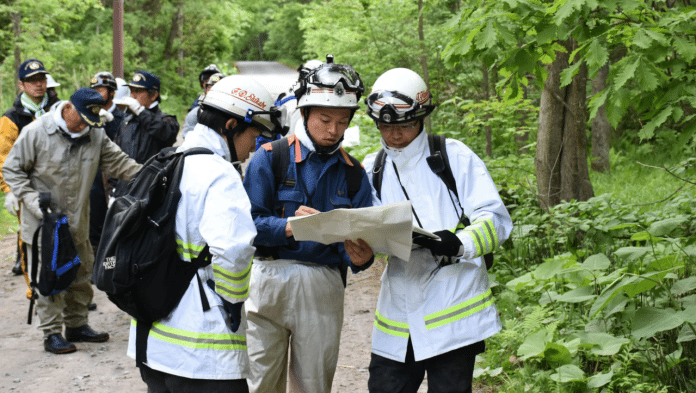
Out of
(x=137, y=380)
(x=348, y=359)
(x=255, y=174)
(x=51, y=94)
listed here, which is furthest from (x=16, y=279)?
(x=255, y=174)

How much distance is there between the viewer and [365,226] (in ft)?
8.88

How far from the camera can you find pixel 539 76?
4.68m

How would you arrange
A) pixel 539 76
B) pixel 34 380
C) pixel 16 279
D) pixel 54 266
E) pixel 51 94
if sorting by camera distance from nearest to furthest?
pixel 539 76 < pixel 34 380 < pixel 54 266 < pixel 51 94 < pixel 16 279

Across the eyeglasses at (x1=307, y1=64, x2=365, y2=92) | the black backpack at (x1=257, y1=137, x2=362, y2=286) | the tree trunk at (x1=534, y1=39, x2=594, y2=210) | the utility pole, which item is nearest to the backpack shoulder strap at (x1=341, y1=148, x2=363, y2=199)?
the black backpack at (x1=257, y1=137, x2=362, y2=286)

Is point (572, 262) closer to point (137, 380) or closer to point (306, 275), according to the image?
point (306, 275)

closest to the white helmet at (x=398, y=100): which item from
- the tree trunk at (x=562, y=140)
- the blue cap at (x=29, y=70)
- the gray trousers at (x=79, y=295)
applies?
the gray trousers at (x=79, y=295)

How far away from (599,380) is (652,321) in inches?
22.2

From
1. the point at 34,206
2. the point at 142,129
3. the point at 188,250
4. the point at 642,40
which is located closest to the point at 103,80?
the point at 142,129

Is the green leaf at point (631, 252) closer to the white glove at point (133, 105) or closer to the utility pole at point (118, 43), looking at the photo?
the white glove at point (133, 105)

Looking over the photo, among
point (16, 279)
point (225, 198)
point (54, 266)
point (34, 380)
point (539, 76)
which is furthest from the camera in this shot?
point (16, 279)

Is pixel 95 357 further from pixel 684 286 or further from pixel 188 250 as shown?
pixel 684 286

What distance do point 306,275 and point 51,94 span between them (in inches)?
215

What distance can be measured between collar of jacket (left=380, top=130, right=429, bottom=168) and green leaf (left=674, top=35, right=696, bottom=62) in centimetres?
149

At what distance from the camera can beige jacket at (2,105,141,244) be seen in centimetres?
561
